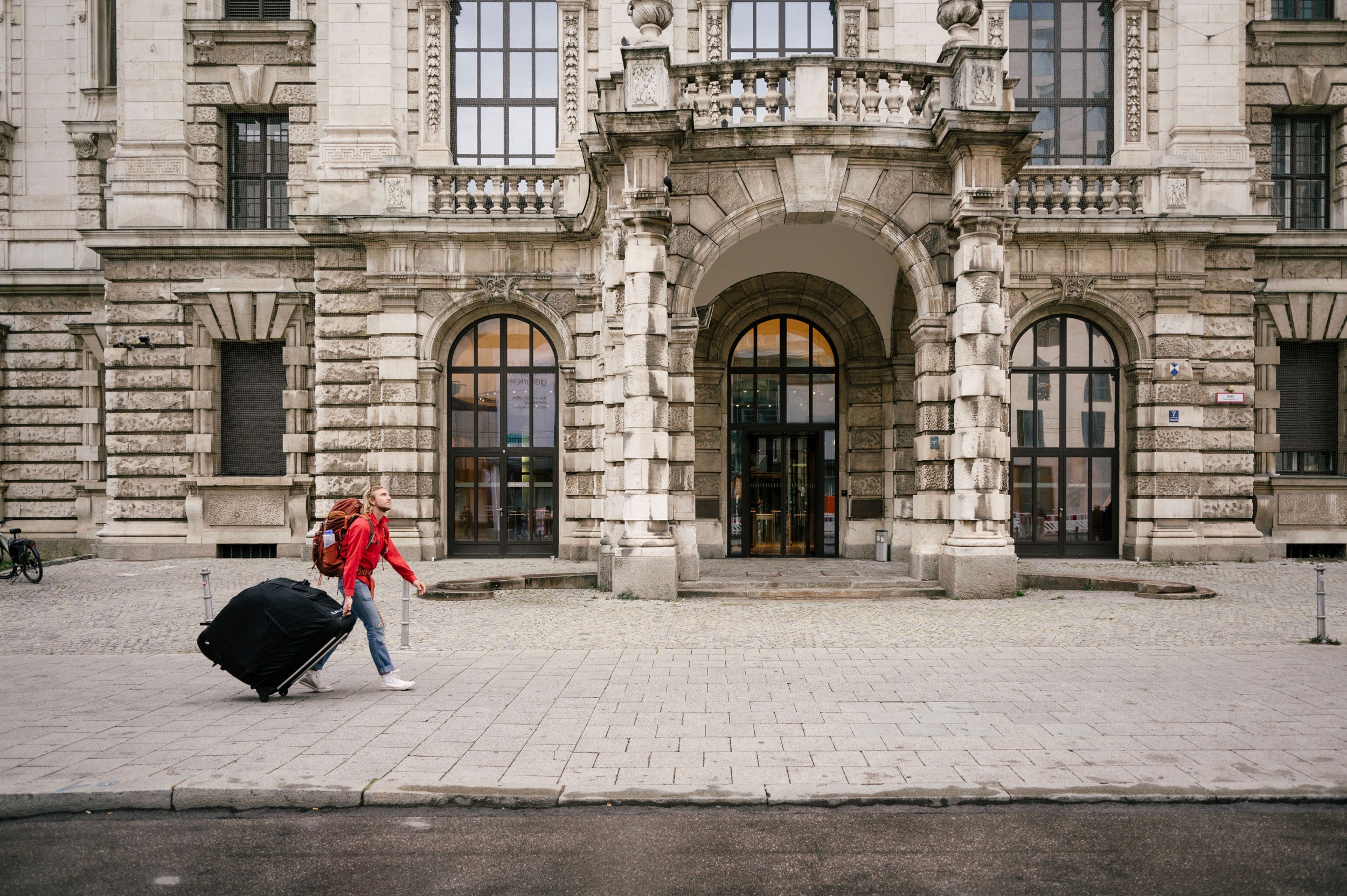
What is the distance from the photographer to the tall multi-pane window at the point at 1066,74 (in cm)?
1945

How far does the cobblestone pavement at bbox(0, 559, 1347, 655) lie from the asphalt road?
15.7 ft

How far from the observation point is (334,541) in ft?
25.5

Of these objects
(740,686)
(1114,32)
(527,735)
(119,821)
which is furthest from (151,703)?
(1114,32)

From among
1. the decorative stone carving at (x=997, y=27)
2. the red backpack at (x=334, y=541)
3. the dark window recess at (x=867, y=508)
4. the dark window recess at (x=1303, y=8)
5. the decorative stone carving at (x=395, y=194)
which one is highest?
the dark window recess at (x=1303, y=8)

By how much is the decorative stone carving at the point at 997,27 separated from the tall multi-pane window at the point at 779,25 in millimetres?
3271

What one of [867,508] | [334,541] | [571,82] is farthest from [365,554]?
[571,82]

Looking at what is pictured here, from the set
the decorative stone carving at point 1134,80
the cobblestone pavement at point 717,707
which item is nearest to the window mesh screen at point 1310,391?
the decorative stone carving at point 1134,80

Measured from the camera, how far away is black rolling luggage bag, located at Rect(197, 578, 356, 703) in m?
7.20

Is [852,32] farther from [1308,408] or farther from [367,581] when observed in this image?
[367,581]

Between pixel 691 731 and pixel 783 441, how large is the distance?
44.6ft

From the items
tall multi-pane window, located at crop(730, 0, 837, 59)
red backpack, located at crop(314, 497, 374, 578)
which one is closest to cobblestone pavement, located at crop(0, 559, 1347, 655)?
red backpack, located at crop(314, 497, 374, 578)

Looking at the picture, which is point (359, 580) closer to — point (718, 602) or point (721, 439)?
point (718, 602)

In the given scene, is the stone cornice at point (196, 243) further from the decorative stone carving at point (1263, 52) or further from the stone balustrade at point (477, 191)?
the decorative stone carving at point (1263, 52)

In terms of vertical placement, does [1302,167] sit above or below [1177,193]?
above
